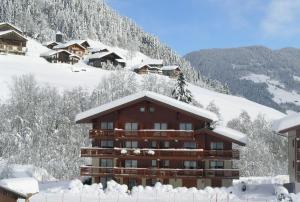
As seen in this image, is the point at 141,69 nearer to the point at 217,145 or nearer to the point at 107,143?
the point at 107,143

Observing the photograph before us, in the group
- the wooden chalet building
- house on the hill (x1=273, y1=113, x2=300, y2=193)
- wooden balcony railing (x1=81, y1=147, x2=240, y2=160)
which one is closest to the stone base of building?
the wooden chalet building

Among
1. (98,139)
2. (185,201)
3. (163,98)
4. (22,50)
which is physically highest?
(22,50)

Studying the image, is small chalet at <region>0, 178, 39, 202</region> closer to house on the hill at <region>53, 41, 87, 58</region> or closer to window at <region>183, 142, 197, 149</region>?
window at <region>183, 142, 197, 149</region>

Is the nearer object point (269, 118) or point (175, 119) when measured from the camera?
point (175, 119)

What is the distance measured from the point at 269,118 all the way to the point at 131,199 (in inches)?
3542

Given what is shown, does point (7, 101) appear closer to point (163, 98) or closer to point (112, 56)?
point (163, 98)

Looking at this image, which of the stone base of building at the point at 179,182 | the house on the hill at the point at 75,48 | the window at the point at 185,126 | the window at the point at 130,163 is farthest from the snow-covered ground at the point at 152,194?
the house on the hill at the point at 75,48

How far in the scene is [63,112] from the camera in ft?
303

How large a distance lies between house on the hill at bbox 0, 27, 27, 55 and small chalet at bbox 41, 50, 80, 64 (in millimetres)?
7003

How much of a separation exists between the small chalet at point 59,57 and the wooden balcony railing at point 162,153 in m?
89.7

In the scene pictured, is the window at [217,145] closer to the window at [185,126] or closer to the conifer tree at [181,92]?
the window at [185,126]

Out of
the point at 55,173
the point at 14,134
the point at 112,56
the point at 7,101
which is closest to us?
the point at 55,173

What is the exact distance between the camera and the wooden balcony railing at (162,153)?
51594 mm

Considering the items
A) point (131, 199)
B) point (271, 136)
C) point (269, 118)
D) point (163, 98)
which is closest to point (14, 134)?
point (163, 98)
